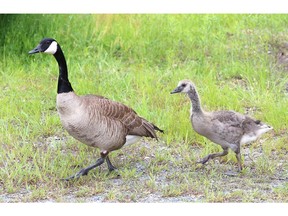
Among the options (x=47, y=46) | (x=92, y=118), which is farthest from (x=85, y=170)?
(x=47, y=46)

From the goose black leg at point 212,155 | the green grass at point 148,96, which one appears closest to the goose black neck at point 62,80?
the green grass at point 148,96

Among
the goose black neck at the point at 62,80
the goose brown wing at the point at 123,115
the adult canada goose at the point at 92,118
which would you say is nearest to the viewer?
the adult canada goose at the point at 92,118

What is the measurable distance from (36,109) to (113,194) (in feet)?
8.56

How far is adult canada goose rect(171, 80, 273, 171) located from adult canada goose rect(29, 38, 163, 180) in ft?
2.02

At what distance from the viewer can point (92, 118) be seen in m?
7.53

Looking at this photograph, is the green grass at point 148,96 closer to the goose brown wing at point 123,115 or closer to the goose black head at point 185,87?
the goose brown wing at point 123,115

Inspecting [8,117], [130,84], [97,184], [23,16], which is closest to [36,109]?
[8,117]

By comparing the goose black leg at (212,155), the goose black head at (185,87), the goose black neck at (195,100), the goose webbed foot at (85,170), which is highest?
the goose black head at (185,87)

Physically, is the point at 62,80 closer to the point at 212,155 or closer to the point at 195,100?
the point at 195,100

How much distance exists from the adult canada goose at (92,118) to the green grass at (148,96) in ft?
1.36

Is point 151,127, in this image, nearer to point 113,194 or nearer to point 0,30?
point 113,194

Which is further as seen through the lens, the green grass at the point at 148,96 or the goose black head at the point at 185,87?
the goose black head at the point at 185,87

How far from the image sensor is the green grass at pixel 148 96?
768 centimetres

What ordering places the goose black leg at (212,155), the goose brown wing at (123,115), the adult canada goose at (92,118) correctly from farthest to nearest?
the goose black leg at (212,155)
the goose brown wing at (123,115)
the adult canada goose at (92,118)
